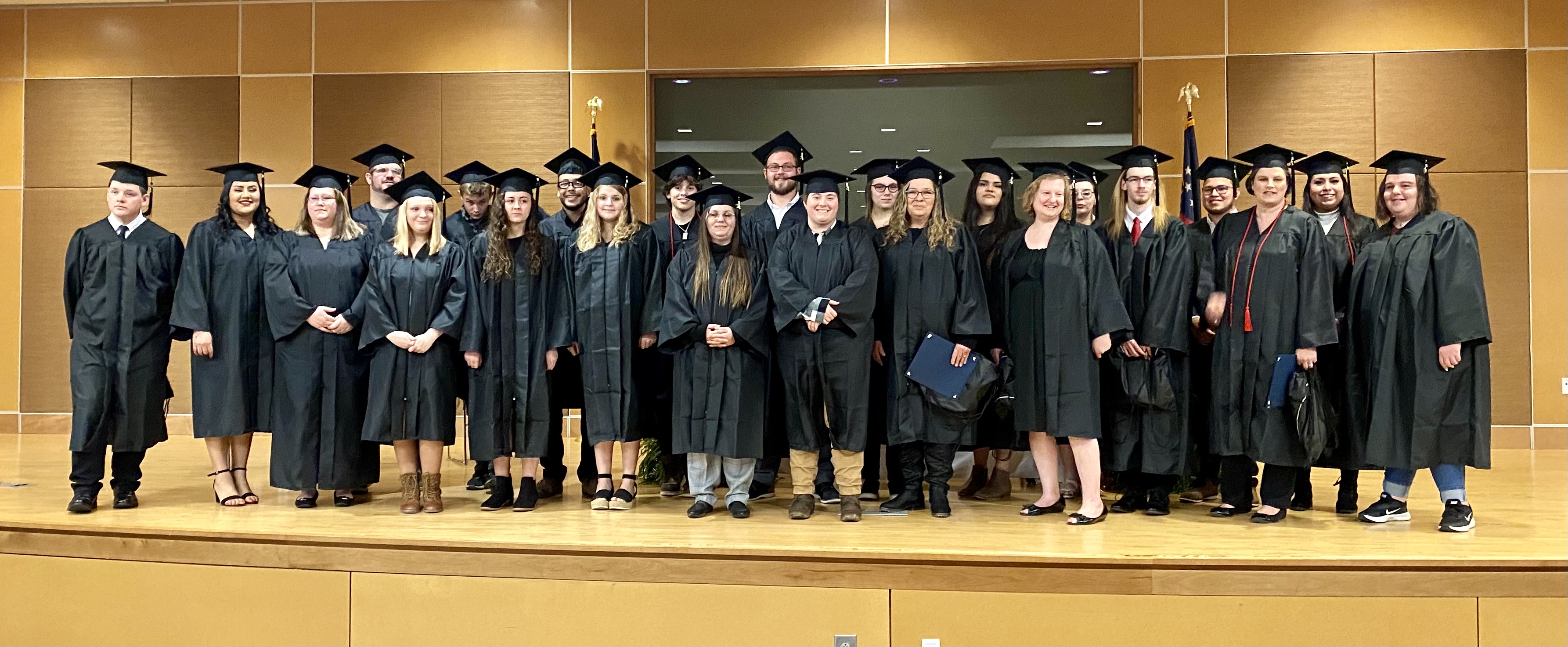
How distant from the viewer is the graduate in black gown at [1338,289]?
4.52 meters

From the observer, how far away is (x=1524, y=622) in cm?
367

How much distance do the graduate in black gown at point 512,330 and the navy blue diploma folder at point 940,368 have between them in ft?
5.12

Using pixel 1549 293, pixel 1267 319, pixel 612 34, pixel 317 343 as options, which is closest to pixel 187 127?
pixel 612 34

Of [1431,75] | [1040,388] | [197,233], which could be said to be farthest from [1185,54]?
[197,233]

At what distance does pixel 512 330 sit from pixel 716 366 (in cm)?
94

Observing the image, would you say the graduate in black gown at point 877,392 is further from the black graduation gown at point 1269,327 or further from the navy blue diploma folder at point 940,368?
the black graduation gown at point 1269,327

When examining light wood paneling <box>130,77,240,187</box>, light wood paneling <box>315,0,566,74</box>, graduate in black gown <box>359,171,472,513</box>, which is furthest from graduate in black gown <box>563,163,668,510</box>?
light wood paneling <box>130,77,240,187</box>

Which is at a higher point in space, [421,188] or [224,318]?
[421,188]

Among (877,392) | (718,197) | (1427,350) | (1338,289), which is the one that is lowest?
(877,392)

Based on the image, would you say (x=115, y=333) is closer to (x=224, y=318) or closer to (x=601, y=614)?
(x=224, y=318)

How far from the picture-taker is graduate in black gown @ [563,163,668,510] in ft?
15.3

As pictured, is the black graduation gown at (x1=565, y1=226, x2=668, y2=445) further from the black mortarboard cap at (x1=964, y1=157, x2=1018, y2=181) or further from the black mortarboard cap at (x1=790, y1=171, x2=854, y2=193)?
the black mortarboard cap at (x1=964, y1=157, x2=1018, y2=181)

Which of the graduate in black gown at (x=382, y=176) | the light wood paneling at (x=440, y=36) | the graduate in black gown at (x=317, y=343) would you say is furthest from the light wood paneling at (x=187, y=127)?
the graduate in black gown at (x=317, y=343)

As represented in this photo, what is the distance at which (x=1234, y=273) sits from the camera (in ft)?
14.7
